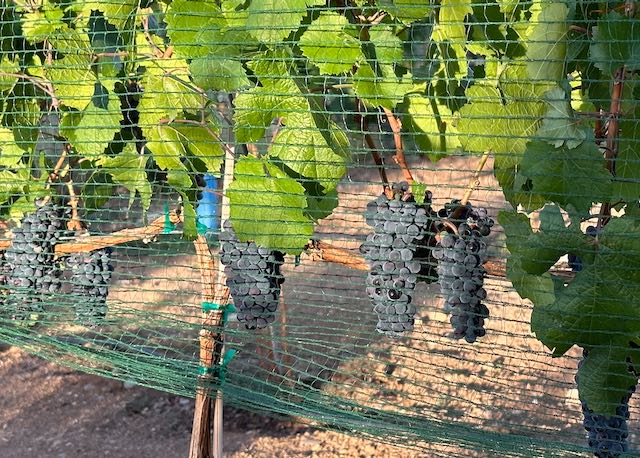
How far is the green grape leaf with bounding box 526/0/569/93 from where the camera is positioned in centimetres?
154

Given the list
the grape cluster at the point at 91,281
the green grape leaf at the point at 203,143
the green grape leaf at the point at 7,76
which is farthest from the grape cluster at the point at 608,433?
the green grape leaf at the point at 7,76

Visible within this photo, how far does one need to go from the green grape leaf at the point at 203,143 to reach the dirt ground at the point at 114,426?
4.98 feet

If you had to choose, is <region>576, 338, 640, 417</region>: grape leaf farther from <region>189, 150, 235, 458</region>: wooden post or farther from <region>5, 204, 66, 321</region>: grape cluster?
<region>5, 204, 66, 321</region>: grape cluster

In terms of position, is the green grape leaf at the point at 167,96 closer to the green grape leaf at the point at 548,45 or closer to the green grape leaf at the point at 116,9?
the green grape leaf at the point at 116,9

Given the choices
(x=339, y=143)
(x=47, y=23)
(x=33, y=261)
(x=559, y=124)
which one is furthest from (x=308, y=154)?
(x=33, y=261)

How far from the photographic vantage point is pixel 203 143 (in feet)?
6.40

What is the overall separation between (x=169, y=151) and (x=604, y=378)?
987 mm

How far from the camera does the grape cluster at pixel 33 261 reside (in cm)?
224

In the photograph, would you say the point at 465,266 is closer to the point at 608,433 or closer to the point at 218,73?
the point at 608,433

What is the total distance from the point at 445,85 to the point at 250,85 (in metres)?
0.44

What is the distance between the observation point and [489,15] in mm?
1741

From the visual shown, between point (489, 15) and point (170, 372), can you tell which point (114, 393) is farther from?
point (489, 15)

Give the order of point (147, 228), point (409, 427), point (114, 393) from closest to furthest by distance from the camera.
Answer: point (409, 427), point (147, 228), point (114, 393)

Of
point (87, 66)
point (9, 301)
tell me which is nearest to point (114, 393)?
point (9, 301)
